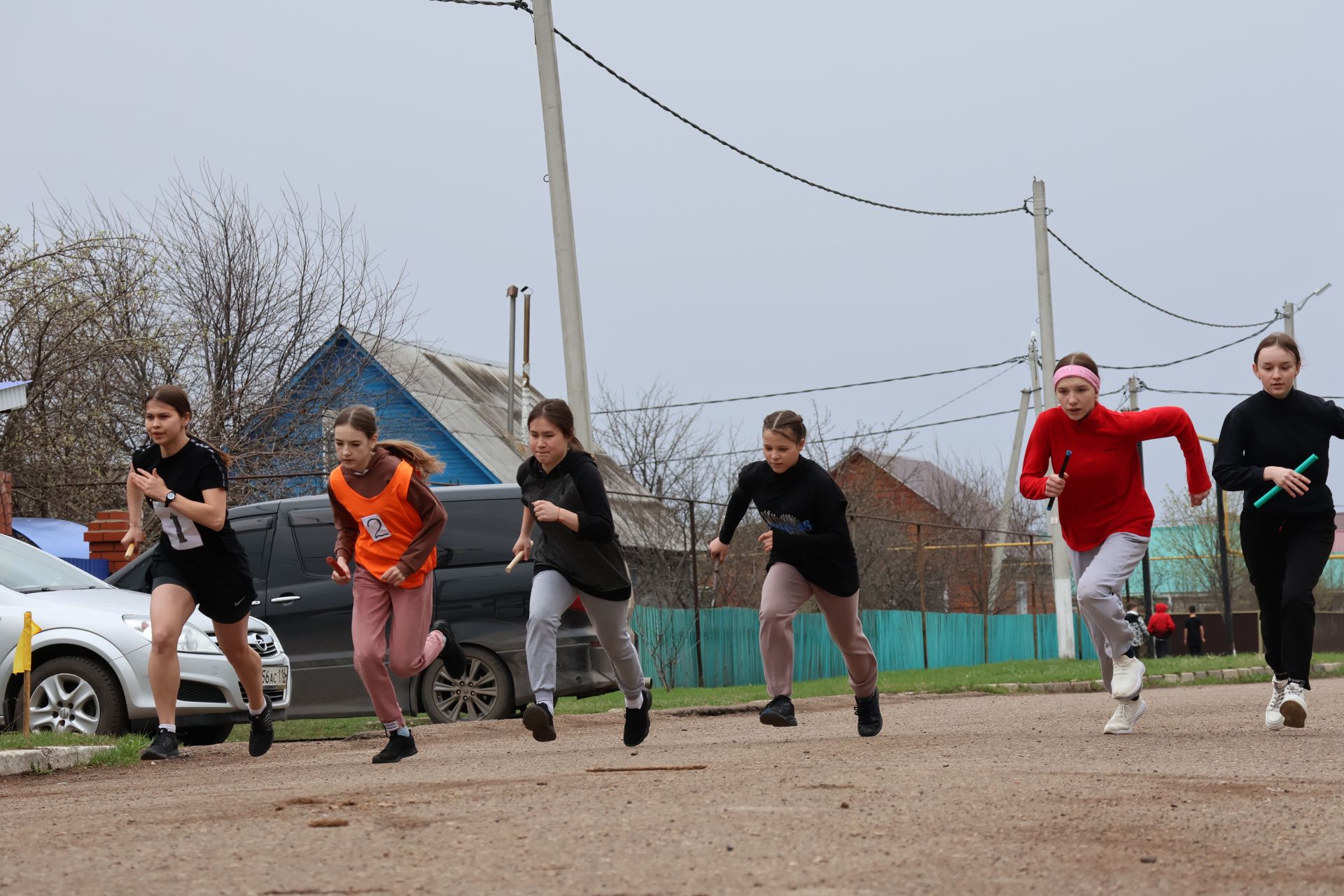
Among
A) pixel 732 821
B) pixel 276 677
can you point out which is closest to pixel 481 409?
pixel 276 677

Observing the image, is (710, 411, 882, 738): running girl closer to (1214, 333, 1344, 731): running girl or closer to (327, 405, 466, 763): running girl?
(327, 405, 466, 763): running girl

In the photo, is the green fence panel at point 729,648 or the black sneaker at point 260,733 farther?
the green fence panel at point 729,648

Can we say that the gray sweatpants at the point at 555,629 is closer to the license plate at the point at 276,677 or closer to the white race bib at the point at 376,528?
the white race bib at the point at 376,528

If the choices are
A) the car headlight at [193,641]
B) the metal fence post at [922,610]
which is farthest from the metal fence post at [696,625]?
the car headlight at [193,641]

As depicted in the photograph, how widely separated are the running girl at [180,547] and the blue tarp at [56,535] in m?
8.63

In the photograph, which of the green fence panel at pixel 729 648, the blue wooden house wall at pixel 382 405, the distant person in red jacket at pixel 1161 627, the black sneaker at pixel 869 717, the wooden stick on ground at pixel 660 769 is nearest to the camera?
the wooden stick on ground at pixel 660 769

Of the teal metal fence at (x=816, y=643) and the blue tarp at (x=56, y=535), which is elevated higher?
the blue tarp at (x=56, y=535)

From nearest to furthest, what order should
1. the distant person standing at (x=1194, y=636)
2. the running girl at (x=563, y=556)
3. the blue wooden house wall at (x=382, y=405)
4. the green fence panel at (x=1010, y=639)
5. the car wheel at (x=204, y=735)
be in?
the running girl at (x=563, y=556)
the car wheel at (x=204, y=735)
the blue wooden house wall at (x=382, y=405)
the green fence panel at (x=1010, y=639)
the distant person standing at (x=1194, y=636)

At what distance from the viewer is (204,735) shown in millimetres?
11859

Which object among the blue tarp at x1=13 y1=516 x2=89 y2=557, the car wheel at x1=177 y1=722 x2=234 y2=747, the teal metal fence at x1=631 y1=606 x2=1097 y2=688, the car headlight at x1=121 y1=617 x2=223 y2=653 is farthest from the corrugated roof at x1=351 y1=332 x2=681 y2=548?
the car headlight at x1=121 y1=617 x2=223 y2=653

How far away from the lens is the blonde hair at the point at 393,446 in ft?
26.5

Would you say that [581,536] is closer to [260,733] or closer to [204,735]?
[260,733]

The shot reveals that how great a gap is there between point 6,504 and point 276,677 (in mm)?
6316

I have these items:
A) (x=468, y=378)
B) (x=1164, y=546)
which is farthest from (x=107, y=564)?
(x=1164, y=546)
